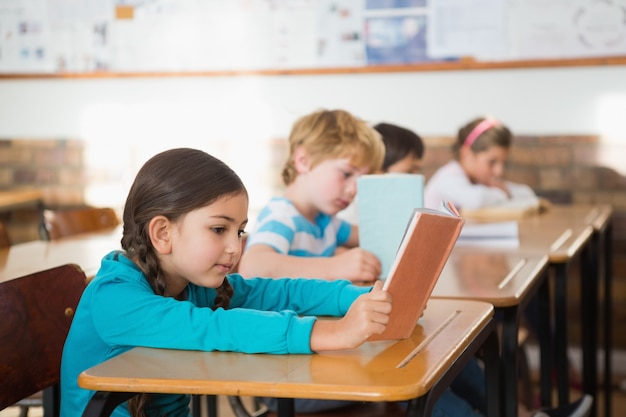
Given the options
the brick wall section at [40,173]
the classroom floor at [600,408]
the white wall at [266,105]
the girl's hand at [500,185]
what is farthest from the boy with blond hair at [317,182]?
the brick wall section at [40,173]

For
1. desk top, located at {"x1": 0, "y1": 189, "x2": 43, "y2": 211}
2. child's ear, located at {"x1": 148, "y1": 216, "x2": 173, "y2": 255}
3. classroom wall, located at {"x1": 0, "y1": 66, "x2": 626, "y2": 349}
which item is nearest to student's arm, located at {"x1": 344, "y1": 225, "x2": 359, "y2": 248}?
child's ear, located at {"x1": 148, "y1": 216, "x2": 173, "y2": 255}

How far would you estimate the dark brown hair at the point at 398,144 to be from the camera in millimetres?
3135

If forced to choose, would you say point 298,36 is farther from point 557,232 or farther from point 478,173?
point 557,232

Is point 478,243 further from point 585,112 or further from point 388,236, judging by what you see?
point 585,112

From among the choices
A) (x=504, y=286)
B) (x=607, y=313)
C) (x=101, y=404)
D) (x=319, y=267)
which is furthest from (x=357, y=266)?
(x=607, y=313)

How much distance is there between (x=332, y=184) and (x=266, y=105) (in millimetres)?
1966

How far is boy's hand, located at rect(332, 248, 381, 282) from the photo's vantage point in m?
2.04

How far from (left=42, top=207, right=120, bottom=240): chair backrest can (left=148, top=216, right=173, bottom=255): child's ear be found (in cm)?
162

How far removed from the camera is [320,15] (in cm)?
421

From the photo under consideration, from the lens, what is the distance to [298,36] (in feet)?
13.9

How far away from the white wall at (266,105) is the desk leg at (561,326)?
1363 mm

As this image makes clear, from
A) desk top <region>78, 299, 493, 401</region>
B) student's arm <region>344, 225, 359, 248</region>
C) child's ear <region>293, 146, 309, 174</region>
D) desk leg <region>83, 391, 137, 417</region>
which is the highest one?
child's ear <region>293, 146, 309, 174</region>

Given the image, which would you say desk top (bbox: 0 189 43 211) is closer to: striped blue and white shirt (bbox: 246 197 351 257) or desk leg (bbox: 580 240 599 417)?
striped blue and white shirt (bbox: 246 197 351 257)

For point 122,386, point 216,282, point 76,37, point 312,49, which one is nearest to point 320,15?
point 312,49
